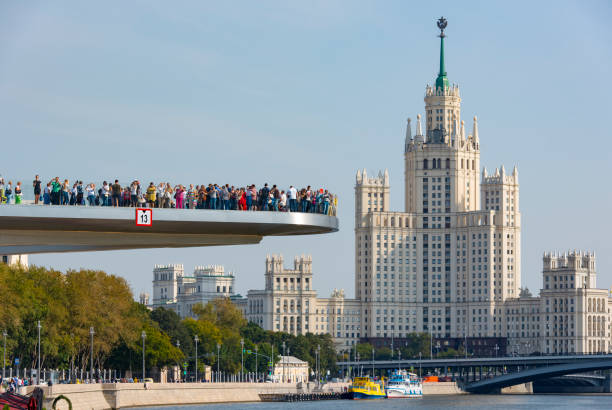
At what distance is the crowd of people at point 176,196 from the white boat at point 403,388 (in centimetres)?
11976

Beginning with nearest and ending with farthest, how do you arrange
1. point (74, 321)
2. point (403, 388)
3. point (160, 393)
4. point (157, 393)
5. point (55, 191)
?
1. point (55, 191)
2. point (74, 321)
3. point (157, 393)
4. point (160, 393)
5. point (403, 388)

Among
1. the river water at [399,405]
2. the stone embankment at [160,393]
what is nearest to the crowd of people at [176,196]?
the stone embankment at [160,393]

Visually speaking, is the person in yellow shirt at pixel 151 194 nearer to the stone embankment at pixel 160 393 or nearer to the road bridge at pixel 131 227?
the road bridge at pixel 131 227

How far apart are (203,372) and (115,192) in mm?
112271

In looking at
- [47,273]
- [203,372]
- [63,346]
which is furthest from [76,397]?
[203,372]

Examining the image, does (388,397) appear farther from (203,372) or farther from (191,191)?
(191,191)

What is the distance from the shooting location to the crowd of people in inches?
2746

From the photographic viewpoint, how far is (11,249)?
74.9 meters

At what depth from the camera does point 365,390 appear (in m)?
182

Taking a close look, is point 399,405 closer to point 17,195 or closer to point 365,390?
point 365,390

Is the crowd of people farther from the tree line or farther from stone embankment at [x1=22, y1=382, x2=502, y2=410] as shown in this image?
the tree line

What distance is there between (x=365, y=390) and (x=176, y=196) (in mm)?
114572

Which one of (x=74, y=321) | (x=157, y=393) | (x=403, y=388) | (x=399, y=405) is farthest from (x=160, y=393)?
(x=403, y=388)

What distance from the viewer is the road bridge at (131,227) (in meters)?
68.2
